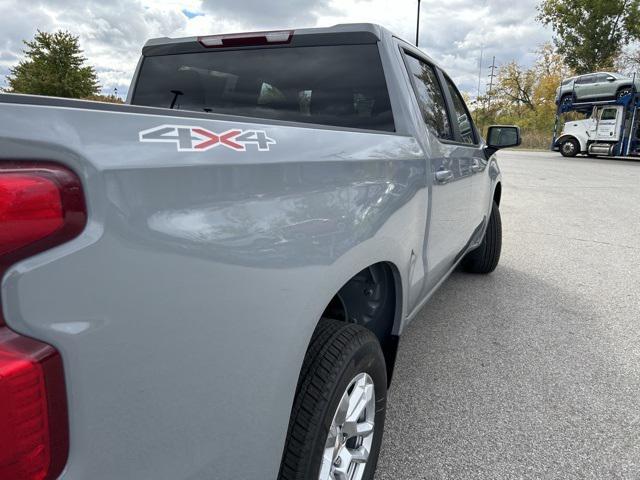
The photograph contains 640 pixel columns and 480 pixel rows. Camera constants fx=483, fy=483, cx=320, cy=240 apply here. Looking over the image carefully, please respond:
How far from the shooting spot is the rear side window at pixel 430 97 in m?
2.63

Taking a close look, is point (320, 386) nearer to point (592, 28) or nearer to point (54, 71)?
point (54, 71)

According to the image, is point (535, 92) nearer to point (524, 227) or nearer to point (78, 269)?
point (524, 227)

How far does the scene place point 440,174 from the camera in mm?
2469

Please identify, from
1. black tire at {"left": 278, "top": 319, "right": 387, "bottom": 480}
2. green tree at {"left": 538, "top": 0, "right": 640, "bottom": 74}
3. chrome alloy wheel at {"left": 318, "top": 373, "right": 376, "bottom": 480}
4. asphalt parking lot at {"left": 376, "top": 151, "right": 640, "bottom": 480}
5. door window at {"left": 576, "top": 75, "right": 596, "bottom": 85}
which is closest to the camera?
black tire at {"left": 278, "top": 319, "right": 387, "bottom": 480}

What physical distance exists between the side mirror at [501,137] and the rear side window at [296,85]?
6.21ft

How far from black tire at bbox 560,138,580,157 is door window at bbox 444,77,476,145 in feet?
78.3

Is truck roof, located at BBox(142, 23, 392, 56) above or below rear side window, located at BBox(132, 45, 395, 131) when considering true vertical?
above

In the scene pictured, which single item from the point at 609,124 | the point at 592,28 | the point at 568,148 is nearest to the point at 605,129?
the point at 609,124

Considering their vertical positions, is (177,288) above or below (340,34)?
below

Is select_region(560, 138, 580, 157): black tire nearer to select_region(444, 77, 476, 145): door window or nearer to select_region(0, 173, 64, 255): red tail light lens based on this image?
select_region(444, 77, 476, 145): door window

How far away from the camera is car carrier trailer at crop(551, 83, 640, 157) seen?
21.8 meters

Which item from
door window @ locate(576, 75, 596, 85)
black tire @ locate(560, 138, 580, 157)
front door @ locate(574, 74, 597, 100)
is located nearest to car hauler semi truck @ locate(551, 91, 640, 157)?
black tire @ locate(560, 138, 580, 157)

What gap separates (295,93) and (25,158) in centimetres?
183

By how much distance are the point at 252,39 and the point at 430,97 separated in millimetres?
1101
